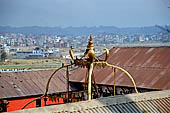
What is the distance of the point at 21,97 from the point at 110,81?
4.98 meters

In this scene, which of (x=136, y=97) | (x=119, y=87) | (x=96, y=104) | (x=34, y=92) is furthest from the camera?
(x=34, y=92)

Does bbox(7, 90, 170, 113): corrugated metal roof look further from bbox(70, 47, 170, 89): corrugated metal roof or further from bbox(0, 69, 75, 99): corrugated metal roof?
bbox(0, 69, 75, 99): corrugated metal roof

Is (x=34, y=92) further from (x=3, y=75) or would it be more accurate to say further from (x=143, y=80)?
(x=143, y=80)

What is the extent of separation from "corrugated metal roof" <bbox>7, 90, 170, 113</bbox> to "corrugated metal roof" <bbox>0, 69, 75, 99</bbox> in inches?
425

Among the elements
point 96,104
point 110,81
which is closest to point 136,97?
point 96,104

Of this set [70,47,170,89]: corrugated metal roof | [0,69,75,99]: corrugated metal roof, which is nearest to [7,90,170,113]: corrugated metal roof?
[70,47,170,89]: corrugated metal roof

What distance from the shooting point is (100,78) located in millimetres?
22906

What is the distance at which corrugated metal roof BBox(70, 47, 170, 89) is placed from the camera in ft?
66.2

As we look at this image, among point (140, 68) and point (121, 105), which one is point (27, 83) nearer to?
point (140, 68)

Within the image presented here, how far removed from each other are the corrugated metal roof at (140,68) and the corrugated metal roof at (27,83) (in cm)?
100

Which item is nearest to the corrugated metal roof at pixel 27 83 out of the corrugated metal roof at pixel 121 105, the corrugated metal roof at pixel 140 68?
the corrugated metal roof at pixel 140 68

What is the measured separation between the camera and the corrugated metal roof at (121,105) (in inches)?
428

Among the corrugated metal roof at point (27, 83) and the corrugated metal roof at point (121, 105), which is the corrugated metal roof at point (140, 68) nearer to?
the corrugated metal roof at point (27, 83)

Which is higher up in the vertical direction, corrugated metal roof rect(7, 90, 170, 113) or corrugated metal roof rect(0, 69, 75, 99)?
corrugated metal roof rect(7, 90, 170, 113)
